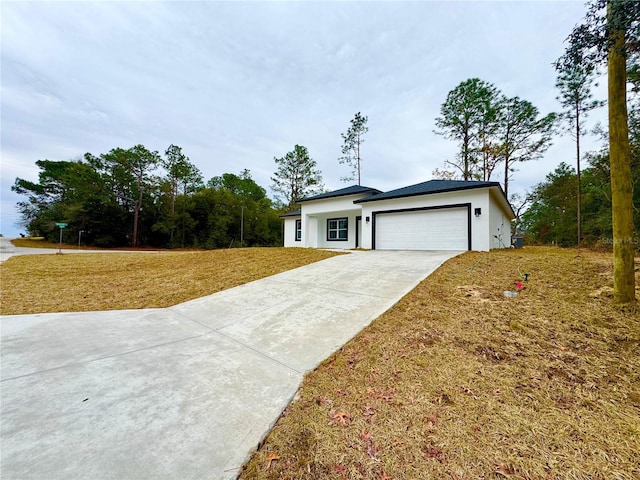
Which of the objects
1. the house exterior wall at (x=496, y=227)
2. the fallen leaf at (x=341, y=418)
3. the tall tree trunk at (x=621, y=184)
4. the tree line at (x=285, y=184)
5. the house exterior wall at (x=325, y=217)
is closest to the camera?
the fallen leaf at (x=341, y=418)

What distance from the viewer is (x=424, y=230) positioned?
10883mm

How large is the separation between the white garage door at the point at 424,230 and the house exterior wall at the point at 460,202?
0.99 ft

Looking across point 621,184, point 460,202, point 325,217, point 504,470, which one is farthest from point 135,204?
point 621,184

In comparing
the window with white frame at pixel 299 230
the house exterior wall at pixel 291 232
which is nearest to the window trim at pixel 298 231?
the window with white frame at pixel 299 230

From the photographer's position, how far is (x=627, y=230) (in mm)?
3326

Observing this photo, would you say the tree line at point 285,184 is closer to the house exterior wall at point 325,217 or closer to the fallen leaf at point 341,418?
the house exterior wall at point 325,217

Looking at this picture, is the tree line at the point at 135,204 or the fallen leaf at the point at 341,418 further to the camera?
the tree line at the point at 135,204

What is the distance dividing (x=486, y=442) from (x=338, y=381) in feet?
3.84

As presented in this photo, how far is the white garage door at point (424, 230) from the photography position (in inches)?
399

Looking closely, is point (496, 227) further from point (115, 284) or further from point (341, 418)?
point (115, 284)

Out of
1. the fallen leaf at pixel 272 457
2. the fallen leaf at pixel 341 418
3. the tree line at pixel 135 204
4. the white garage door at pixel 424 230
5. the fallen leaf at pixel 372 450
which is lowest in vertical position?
the fallen leaf at pixel 272 457

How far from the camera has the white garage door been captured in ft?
33.2

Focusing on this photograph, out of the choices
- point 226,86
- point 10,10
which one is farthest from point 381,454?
point 226,86

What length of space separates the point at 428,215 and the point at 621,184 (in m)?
7.54
